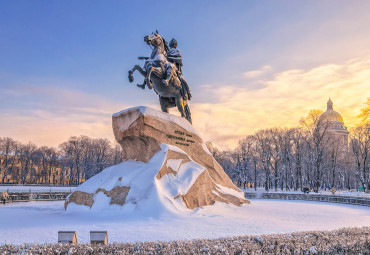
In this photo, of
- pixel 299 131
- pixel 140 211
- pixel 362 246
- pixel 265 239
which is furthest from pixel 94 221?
pixel 299 131

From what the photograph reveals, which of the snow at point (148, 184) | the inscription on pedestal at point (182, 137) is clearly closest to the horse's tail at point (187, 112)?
the inscription on pedestal at point (182, 137)

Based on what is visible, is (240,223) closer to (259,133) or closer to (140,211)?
(140,211)

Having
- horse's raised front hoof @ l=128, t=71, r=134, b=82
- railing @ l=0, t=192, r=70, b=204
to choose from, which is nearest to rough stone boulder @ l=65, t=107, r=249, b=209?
horse's raised front hoof @ l=128, t=71, r=134, b=82

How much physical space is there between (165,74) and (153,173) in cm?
493

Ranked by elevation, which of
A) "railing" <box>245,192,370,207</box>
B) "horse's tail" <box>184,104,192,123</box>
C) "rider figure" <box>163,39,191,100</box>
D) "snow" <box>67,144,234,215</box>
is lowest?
"railing" <box>245,192,370,207</box>

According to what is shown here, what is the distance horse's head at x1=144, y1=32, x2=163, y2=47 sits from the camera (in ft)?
44.4

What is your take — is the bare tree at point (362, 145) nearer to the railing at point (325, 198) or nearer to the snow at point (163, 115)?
the railing at point (325, 198)

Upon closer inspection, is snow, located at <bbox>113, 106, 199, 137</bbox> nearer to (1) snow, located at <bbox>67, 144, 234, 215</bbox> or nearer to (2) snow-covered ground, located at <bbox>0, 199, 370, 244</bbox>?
(1) snow, located at <bbox>67, 144, 234, 215</bbox>

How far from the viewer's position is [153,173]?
1151 cm

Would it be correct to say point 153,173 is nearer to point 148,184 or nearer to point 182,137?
point 148,184

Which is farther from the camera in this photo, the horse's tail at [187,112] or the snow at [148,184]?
the horse's tail at [187,112]

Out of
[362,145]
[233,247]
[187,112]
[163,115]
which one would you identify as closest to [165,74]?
[163,115]

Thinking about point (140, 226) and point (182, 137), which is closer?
point (140, 226)

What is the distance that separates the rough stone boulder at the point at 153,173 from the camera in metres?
11.1
